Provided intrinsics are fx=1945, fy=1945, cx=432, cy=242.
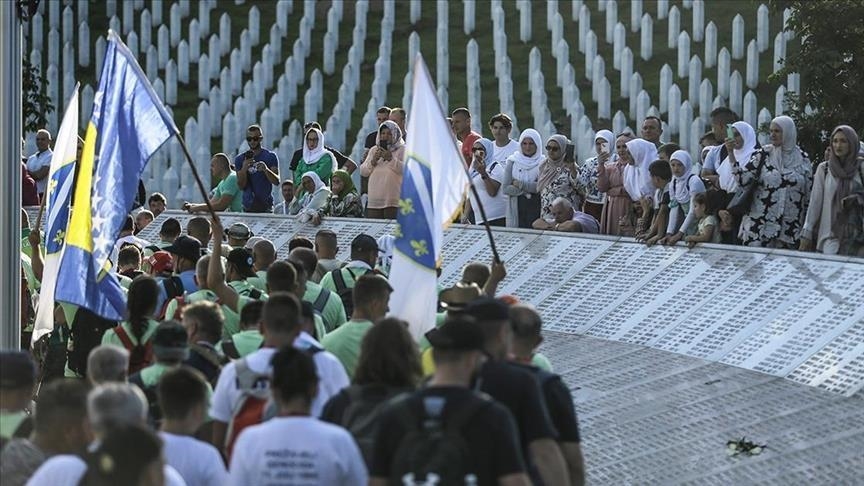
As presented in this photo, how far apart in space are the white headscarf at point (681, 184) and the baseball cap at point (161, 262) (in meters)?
3.97

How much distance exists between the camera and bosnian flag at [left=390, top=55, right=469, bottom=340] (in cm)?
962

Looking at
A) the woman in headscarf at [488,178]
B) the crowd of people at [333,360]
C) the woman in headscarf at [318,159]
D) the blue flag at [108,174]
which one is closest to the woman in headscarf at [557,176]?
the crowd of people at [333,360]

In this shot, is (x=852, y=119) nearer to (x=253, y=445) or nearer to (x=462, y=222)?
(x=462, y=222)

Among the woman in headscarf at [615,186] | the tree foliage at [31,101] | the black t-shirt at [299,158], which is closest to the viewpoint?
the woman in headscarf at [615,186]

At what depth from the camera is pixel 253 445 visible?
6.44 meters

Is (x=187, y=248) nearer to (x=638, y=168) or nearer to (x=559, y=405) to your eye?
(x=559, y=405)

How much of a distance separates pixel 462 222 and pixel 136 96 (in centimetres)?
735

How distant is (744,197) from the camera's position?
14.0m

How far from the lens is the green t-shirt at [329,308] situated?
10.3 m

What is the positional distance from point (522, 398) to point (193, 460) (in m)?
1.16

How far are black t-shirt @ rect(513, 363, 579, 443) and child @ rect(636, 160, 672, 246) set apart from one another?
25.1 feet

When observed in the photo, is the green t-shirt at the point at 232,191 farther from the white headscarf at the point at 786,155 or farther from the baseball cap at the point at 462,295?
the baseball cap at the point at 462,295

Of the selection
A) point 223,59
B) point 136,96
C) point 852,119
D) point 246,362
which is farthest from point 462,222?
point 223,59

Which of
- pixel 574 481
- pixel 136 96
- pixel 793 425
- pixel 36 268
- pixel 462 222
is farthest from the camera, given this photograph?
pixel 462 222
